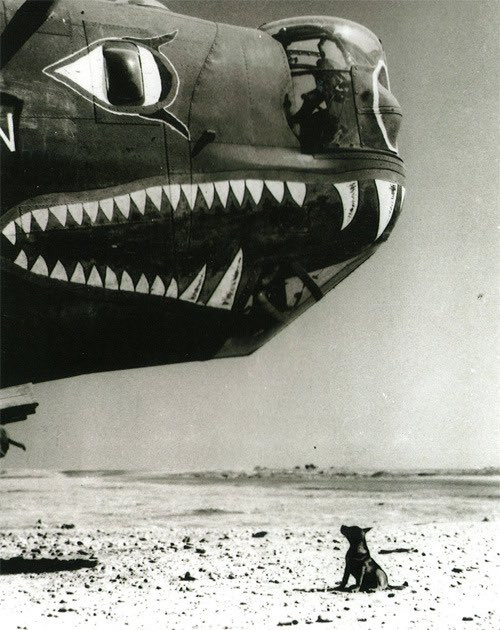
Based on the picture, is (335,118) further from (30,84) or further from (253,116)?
(30,84)

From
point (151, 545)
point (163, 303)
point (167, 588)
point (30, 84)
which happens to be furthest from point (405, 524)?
point (30, 84)

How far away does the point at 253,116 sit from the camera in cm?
608

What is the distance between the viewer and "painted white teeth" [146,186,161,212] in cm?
571

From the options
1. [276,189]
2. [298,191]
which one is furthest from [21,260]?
[298,191]

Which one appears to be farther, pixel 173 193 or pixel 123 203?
pixel 173 193

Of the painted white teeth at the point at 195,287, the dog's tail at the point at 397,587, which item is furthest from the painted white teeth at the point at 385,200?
the dog's tail at the point at 397,587

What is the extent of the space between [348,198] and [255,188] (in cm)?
72

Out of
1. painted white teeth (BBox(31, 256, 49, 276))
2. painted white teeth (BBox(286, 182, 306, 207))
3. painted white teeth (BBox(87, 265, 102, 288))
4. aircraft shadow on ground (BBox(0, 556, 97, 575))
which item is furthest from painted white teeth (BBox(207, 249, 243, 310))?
aircraft shadow on ground (BBox(0, 556, 97, 575))

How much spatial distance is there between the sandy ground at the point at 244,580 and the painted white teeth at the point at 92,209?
338 cm

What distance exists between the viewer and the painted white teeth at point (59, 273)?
5.56 meters

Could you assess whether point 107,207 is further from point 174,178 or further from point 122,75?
point 122,75

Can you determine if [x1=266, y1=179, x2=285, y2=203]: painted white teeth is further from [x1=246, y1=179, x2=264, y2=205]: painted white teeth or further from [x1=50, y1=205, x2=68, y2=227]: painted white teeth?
[x1=50, y1=205, x2=68, y2=227]: painted white teeth

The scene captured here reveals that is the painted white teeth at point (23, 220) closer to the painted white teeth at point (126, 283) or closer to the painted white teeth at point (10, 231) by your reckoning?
the painted white teeth at point (10, 231)

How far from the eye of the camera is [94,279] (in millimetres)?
5715
